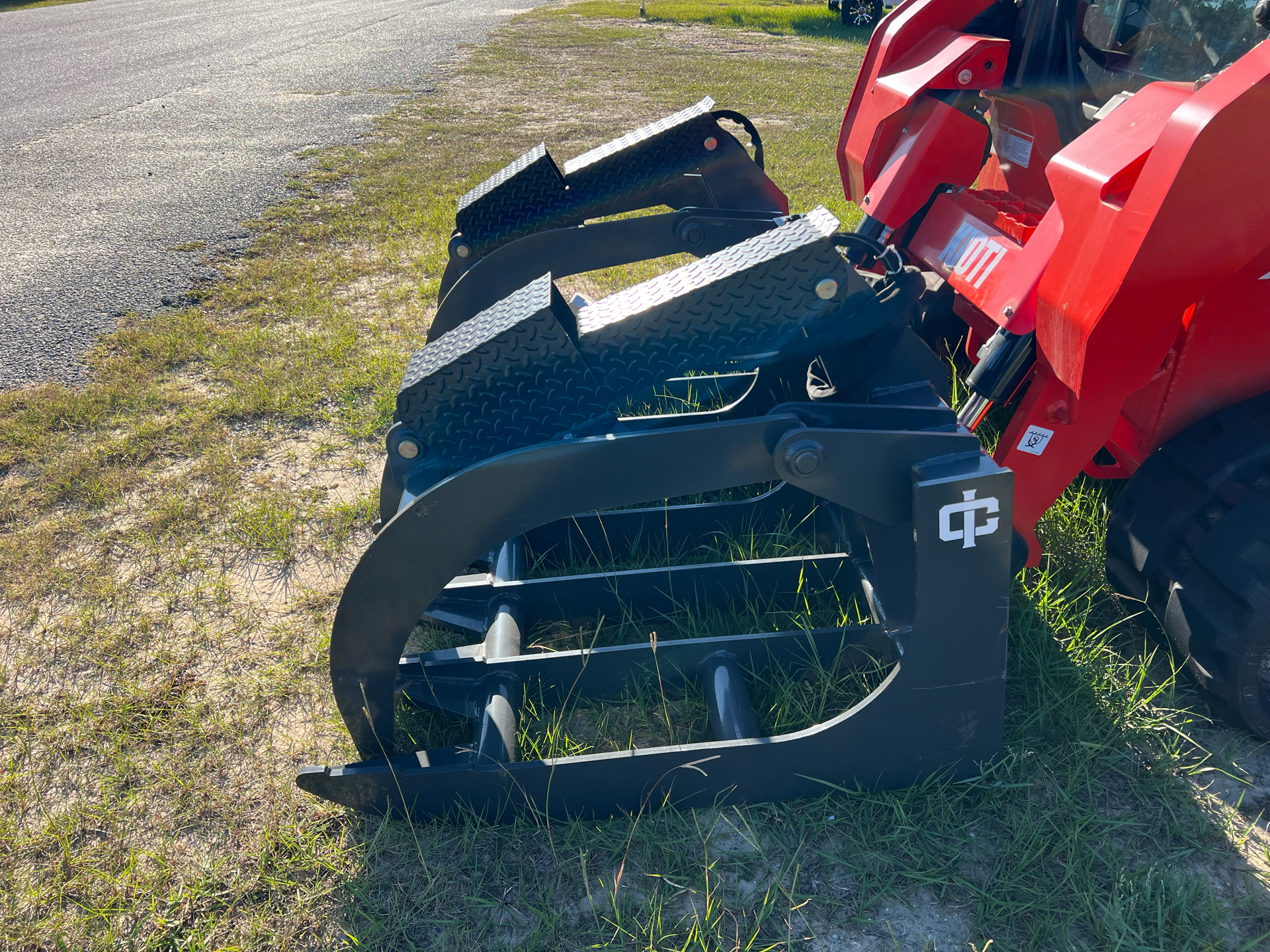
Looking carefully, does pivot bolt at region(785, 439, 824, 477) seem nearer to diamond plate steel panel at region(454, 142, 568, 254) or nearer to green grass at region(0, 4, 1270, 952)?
green grass at region(0, 4, 1270, 952)

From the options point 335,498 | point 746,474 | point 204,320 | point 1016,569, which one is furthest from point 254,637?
point 204,320

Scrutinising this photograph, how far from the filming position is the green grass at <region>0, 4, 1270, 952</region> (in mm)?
1792

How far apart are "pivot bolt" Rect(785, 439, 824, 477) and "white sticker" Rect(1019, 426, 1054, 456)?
780 millimetres

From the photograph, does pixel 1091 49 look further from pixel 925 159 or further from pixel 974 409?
pixel 974 409

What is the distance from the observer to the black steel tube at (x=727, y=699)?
6.60ft

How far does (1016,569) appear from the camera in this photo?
2.30 m

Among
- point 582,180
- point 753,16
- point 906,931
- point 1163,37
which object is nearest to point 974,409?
point 906,931

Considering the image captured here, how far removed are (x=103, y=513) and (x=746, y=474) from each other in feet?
9.45

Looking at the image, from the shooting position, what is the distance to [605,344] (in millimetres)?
1683

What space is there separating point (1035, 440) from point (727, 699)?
3.43 feet

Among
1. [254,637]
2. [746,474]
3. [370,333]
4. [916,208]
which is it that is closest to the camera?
[746,474]

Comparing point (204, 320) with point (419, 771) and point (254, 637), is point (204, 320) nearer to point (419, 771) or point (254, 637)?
point (254, 637)

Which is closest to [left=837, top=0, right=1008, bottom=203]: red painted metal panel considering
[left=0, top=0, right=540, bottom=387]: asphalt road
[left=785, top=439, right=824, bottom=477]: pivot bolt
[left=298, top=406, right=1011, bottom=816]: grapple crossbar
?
[left=298, top=406, right=1011, bottom=816]: grapple crossbar

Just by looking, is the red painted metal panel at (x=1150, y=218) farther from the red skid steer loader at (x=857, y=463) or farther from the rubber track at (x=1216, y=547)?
the rubber track at (x=1216, y=547)
